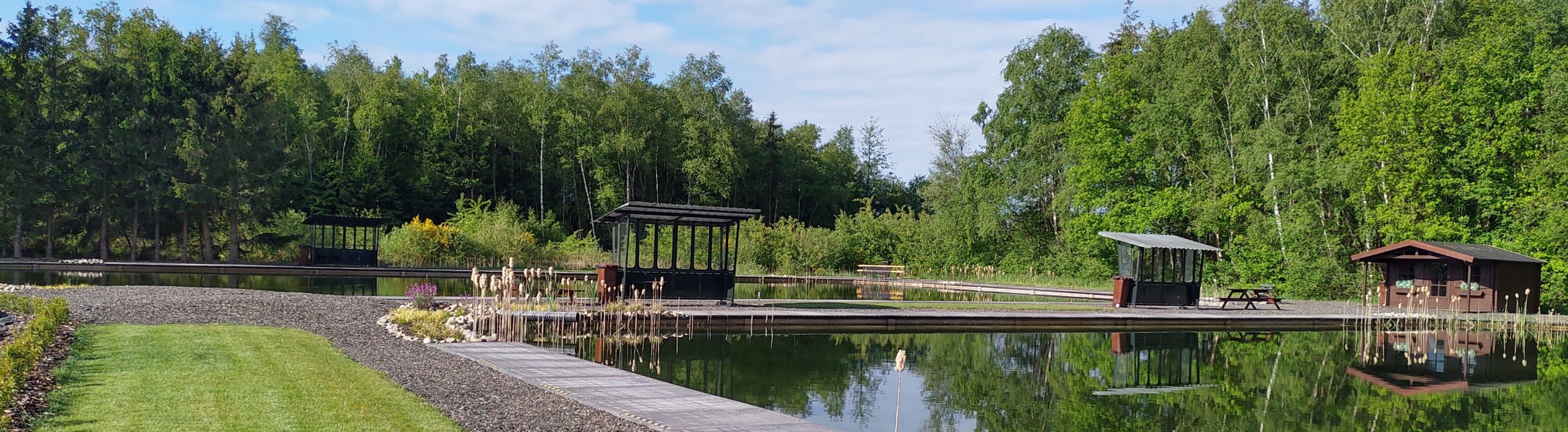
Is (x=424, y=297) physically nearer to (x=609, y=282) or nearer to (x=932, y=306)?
(x=609, y=282)

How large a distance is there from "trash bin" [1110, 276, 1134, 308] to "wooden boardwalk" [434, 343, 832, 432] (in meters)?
16.1

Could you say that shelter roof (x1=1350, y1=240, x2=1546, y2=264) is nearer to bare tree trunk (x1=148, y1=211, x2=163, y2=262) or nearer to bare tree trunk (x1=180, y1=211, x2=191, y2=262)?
bare tree trunk (x1=180, y1=211, x2=191, y2=262)

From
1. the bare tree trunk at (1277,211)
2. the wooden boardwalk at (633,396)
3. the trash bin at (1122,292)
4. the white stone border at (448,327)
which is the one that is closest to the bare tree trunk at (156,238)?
the white stone border at (448,327)

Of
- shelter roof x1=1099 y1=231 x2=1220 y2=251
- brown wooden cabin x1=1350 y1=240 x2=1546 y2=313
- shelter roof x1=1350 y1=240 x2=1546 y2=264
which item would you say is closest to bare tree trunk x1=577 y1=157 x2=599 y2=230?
shelter roof x1=1099 y1=231 x2=1220 y2=251

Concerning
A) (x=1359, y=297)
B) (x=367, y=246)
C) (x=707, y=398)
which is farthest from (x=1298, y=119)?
(x=367, y=246)

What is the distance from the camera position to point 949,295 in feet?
96.7

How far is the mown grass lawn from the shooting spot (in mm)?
6777

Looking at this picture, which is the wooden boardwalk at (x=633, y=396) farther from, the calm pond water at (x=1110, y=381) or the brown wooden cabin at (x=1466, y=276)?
the brown wooden cabin at (x=1466, y=276)

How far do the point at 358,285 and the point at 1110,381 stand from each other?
20.2 meters

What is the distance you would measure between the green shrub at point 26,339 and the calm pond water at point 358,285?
9.30 metres

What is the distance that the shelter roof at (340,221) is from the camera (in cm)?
3388

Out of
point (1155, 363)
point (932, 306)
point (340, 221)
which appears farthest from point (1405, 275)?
point (340, 221)

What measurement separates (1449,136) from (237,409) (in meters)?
30.7

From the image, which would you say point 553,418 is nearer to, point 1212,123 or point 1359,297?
point 1359,297
